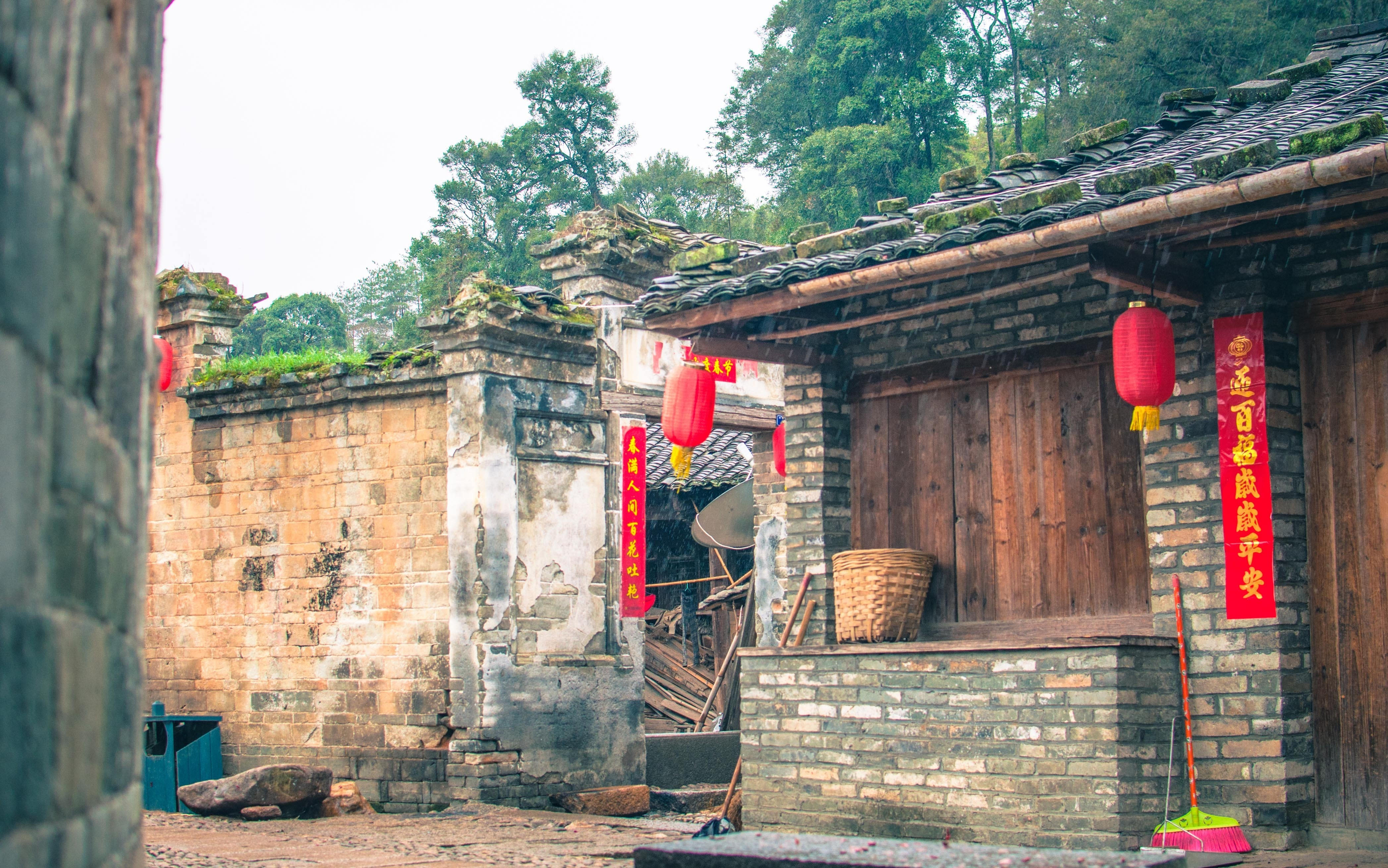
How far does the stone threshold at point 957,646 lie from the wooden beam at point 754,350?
1742mm

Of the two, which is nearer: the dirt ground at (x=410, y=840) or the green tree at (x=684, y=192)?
the dirt ground at (x=410, y=840)

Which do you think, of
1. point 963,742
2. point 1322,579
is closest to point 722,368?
point 963,742

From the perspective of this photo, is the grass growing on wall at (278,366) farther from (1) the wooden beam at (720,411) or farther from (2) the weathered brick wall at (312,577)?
(1) the wooden beam at (720,411)

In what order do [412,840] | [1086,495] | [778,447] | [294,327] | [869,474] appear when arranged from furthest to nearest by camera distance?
[294,327] < [778,447] < [412,840] < [869,474] < [1086,495]

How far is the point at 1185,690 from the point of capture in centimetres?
637

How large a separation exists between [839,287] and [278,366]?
7395mm

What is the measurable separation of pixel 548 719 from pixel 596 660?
71 centimetres

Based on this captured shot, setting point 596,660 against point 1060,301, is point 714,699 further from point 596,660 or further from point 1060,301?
point 1060,301

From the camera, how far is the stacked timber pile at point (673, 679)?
50.8ft

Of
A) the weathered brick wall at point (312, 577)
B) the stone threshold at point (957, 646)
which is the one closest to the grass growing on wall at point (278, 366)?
the weathered brick wall at point (312, 577)

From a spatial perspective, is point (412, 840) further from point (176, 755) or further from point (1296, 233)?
point (1296, 233)

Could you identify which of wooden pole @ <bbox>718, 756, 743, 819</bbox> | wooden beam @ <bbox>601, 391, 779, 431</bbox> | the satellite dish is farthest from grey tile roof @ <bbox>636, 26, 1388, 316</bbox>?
the satellite dish

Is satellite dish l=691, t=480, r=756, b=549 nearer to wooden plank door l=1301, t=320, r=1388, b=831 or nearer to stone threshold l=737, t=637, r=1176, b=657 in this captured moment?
stone threshold l=737, t=637, r=1176, b=657

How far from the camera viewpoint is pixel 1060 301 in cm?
731
